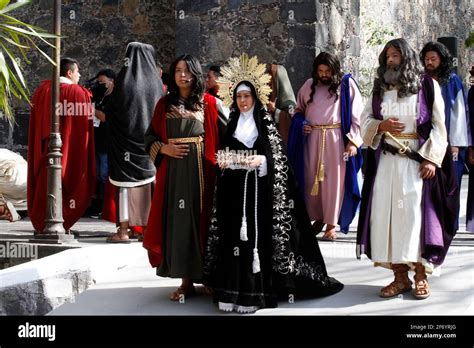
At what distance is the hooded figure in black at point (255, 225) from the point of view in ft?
19.4

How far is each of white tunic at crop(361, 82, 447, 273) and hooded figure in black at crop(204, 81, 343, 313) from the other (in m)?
0.49

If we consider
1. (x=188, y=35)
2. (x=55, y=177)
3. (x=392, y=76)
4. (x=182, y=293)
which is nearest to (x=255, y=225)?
(x=182, y=293)

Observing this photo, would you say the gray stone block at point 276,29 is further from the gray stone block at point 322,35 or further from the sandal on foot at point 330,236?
the sandal on foot at point 330,236

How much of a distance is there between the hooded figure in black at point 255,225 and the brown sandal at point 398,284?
0.47 meters

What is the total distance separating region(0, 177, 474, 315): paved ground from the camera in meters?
5.98

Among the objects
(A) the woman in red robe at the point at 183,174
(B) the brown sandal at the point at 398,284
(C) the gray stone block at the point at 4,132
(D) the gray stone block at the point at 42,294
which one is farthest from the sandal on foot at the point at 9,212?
(B) the brown sandal at the point at 398,284

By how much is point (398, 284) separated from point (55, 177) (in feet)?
12.2

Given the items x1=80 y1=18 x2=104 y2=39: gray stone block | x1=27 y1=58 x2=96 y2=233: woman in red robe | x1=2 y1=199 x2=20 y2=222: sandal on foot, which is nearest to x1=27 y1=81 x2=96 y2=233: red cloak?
x1=27 y1=58 x2=96 y2=233: woman in red robe

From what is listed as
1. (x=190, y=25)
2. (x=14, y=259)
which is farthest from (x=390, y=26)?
(x=14, y=259)

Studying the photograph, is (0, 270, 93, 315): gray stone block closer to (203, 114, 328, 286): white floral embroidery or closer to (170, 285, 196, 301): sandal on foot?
(170, 285, 196, 301): sandal on foot

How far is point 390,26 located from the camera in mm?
14945

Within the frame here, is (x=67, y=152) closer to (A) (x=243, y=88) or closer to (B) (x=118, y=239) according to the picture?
(B) (x=118, y=239)

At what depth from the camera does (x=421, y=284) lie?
6.18m
